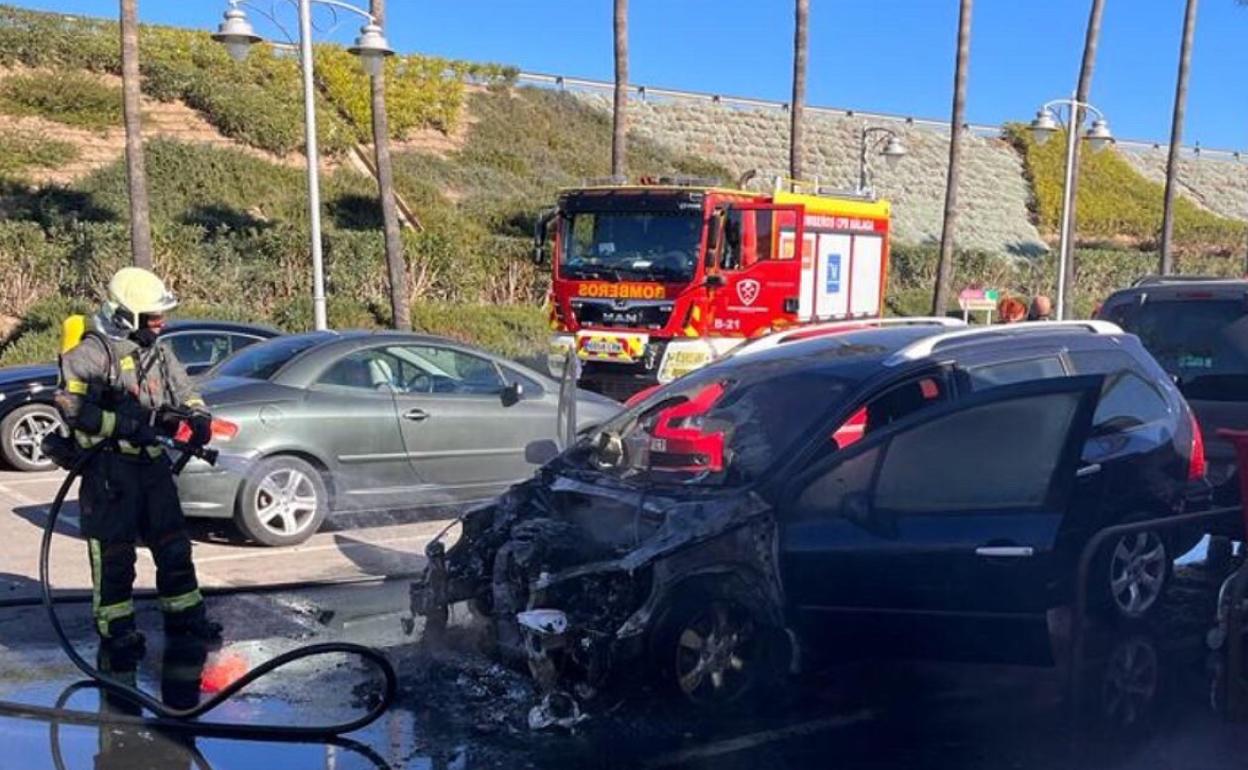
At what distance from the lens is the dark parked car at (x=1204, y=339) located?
8.53 meters

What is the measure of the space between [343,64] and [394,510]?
30257mm

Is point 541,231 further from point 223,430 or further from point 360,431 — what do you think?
point 223,430

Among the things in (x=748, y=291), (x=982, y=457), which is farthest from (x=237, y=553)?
(x=748, y=291)

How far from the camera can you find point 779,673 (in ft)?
17.8

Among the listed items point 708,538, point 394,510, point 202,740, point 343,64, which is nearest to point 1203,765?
point 708,538

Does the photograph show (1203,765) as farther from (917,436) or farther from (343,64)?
(343,64)

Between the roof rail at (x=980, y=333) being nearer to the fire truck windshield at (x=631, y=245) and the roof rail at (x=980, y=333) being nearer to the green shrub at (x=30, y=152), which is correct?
the fire truck windshield at (x=631, y=245)

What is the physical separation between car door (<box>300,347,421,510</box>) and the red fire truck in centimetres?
544

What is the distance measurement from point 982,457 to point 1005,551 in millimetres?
420

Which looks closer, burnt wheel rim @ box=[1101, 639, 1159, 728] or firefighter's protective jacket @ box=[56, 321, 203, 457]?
burnt wheel rim @ box=[1101, 639, 1159, 728]

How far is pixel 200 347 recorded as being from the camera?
1188 cm

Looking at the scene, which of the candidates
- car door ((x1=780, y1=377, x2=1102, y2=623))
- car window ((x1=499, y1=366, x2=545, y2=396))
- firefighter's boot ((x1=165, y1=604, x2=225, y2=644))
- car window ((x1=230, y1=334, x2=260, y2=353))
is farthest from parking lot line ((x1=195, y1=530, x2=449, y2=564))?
car door ((x1=780, y1=377, x2=1102, y2=623))

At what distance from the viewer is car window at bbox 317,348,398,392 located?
29.2 feet

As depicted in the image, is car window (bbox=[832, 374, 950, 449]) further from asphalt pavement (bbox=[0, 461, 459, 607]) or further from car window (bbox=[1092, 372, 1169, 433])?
asphalt pavement (bbox=[0, 461, 459, 607])
